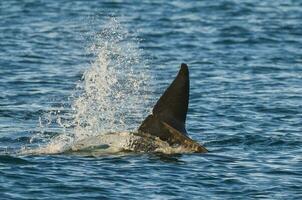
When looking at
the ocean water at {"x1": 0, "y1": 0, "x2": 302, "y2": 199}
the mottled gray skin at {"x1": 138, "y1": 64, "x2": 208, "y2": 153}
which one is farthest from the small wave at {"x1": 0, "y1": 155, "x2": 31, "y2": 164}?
the mottled gray skin at {"x1": 138, "y1": 64, "x2": 208, "y2": 153}

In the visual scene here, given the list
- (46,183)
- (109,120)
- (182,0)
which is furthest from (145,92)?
(182,0)

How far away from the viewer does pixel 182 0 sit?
49812 mm

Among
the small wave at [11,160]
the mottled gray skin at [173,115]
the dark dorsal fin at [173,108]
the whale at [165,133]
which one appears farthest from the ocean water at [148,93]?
the dark dorsal fin at [173,108]

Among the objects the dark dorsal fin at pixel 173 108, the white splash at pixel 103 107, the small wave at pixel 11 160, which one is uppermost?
the dark dorsal fin at pixel 173 108

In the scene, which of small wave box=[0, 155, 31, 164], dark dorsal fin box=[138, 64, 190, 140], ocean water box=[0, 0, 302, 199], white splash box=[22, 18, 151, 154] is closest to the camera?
ocean water box=[0, 0, 302, 199]

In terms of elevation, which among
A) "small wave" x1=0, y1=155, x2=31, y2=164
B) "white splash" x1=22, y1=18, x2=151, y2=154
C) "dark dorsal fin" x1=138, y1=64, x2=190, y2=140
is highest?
"dark dorsal fin" x1=138, y1=64, x2=190, y2=140

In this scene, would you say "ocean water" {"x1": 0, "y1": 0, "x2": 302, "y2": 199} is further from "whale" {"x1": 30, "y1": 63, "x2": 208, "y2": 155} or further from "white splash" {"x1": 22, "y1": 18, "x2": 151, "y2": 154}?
"whale" {"x1": 30, "y1": 63, "x2": 208, "y2": 155}

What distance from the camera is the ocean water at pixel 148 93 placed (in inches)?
709

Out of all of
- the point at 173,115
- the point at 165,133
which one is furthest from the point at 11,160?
the point at 173,115

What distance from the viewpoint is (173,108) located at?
64.6ft

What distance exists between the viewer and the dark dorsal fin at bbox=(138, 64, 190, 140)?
64.4 feet

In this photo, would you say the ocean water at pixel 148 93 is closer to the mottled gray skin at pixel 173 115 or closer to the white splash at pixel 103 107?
the white splash at pixel 103 107

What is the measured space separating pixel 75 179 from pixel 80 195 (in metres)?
0.94

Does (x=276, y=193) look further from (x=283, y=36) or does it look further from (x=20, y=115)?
(x=283, y=36)
